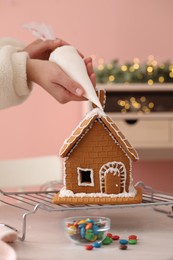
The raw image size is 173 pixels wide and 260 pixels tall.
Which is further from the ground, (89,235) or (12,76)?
(12,76)

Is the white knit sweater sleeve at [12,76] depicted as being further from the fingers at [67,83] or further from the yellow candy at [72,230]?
the yellow candy at [72,230]

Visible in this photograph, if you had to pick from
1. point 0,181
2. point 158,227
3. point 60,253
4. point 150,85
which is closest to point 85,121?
point 158,227

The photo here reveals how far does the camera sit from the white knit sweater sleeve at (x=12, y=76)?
144 centimetres

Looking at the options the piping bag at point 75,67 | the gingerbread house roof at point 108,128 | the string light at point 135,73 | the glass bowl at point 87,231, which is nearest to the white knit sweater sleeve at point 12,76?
the piping bag at point 75,67

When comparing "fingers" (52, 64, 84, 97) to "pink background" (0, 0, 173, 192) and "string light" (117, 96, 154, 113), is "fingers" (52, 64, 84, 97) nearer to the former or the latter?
"string light" (117, 96, 154, 113)

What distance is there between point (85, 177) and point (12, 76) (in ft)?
1.00

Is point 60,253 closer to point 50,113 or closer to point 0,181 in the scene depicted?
point 0,181

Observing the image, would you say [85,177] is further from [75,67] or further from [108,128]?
[75,67]

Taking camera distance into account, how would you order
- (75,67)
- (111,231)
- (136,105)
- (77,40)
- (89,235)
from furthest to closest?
(77,40) → (136,105) → (75,67) → (111,231) → (89,235)

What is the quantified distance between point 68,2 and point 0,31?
0.43m

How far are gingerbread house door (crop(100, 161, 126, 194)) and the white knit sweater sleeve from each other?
A: 307 mm

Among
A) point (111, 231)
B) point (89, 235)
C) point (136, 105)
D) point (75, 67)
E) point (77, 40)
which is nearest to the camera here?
point (89, 235)

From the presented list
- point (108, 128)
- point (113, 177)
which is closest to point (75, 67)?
point (108, 128)

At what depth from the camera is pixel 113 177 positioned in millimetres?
1332
